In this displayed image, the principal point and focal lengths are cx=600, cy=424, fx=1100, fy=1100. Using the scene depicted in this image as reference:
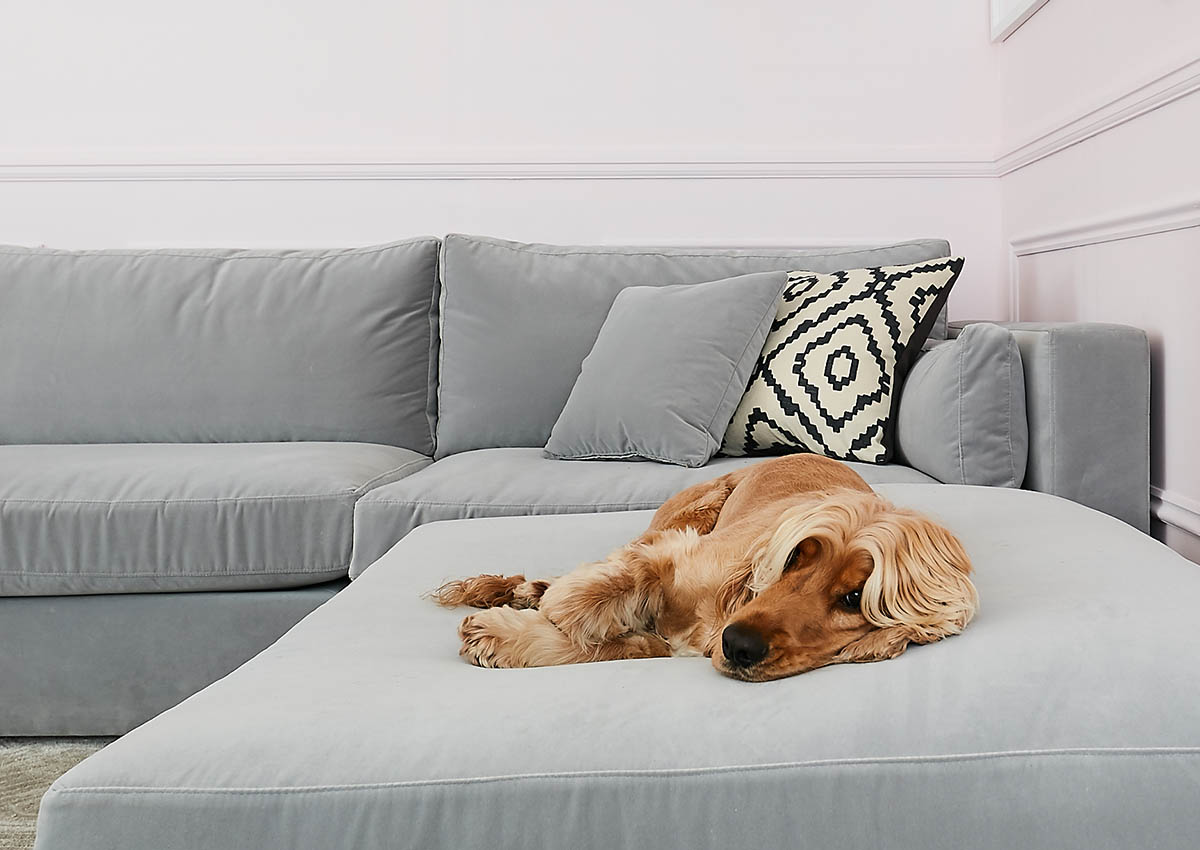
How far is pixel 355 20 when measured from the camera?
313 centimetres

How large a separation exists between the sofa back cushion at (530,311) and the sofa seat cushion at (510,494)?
1.36 feet

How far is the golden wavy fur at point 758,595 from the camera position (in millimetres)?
1026

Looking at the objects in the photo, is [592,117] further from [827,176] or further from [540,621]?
[540,621]

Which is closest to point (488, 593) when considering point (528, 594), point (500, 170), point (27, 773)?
point (528, 594)

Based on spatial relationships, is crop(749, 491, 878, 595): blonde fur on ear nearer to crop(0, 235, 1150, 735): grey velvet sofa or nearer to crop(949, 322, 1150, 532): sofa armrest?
crop(0, 235, 1150, 735): grey velvet sofa

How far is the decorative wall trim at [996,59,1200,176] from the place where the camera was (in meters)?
1.97

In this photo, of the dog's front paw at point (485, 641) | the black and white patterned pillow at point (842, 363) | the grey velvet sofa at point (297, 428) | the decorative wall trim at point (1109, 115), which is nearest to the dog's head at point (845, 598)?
the dog's front paw at point (485, 641)

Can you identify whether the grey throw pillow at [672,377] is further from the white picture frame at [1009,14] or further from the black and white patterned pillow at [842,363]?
the white picture frame at [1009,14]

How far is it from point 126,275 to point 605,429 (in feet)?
4.35

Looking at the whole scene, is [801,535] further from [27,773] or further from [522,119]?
[522,119]

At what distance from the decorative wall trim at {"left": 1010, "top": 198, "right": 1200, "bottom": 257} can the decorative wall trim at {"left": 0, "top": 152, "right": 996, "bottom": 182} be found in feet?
1.29

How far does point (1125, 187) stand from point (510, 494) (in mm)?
1394

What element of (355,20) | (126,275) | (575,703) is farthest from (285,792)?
(355,20)

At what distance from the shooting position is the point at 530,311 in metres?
2.58
